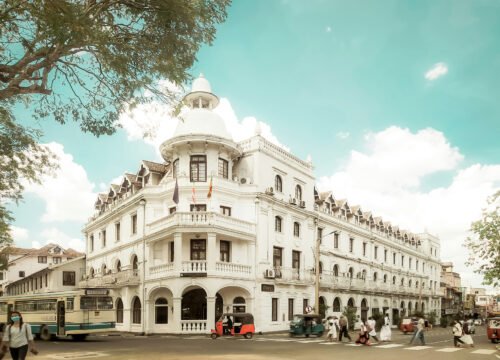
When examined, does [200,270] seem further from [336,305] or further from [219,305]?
[336,305]

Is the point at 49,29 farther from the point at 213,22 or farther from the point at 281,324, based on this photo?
the point at 281,324

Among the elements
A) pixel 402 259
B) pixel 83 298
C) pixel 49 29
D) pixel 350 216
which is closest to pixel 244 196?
pixel 83 298

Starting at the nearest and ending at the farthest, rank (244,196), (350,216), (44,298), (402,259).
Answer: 1. (44,298)
2. (244,196)
3. (350,216)
4. (402,259)

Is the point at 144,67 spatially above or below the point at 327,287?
above

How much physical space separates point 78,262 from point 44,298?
922 inches

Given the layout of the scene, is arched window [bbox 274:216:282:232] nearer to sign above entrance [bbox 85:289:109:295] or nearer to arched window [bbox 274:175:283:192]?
arched window [bbox 274:175:283:192]

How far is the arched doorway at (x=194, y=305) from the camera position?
113ft

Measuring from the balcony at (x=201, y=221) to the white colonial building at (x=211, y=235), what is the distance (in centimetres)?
7

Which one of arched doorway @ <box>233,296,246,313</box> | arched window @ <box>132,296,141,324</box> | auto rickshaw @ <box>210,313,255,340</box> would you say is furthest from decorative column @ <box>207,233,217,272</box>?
arched window @ <box>132,296,141,324</box>

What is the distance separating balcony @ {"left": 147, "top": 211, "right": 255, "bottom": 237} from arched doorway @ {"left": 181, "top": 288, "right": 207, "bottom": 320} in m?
5.05

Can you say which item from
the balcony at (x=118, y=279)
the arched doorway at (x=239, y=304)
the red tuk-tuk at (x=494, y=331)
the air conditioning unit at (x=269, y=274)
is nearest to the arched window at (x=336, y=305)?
the air conditioning unit at (x=269, y=274)

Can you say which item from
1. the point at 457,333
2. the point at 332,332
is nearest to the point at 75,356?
the point at 332,332

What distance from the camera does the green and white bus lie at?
2809cm

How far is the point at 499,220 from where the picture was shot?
30.1 m
